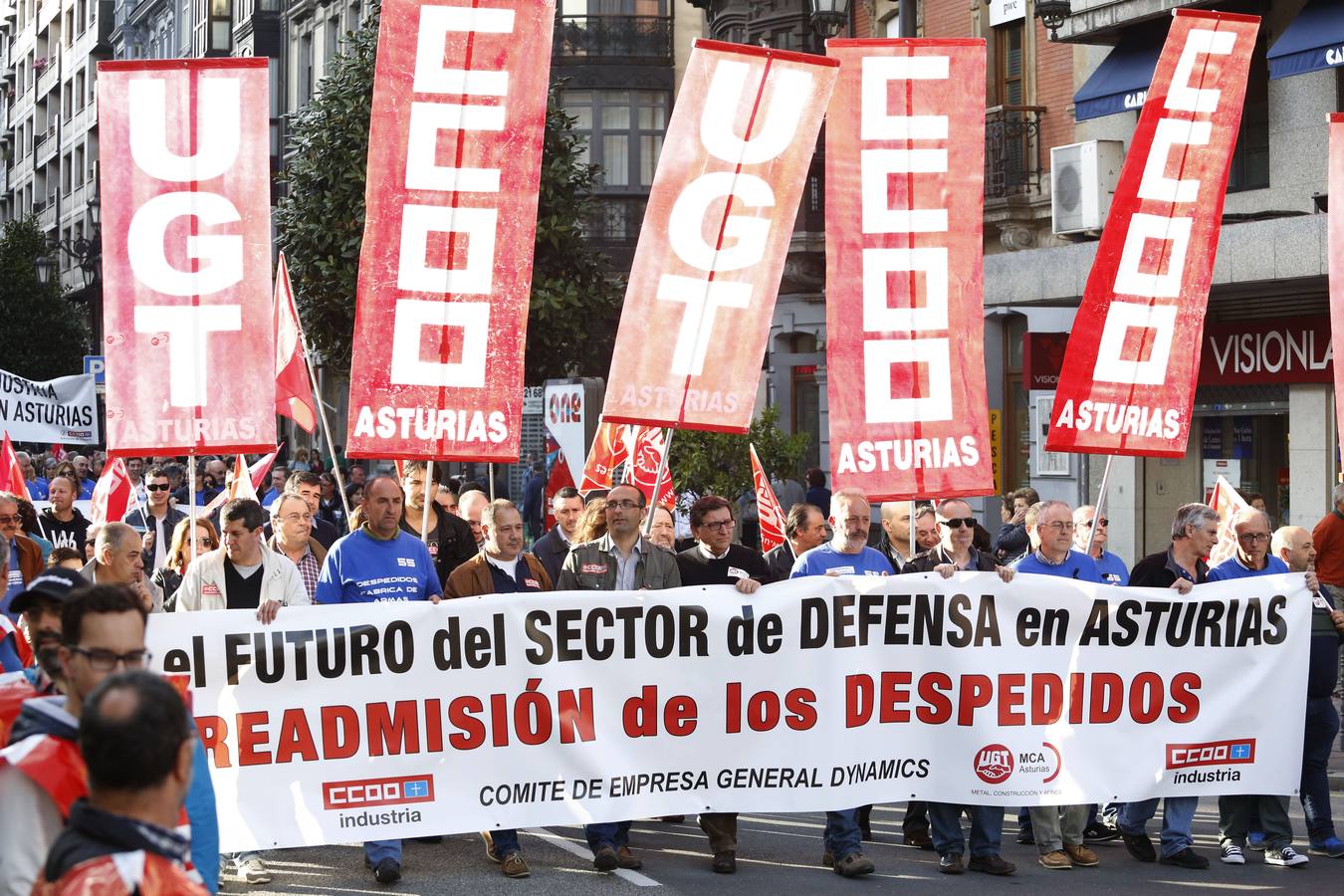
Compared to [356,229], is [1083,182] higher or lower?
lower

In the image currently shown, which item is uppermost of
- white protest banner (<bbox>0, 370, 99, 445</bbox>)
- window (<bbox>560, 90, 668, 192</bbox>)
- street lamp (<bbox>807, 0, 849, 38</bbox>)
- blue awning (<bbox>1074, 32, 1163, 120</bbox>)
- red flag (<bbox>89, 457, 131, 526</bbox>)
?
window (<bbox>560, 90, 668, 192</bbox>)

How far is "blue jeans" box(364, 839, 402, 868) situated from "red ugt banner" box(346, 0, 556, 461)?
→ 181cm

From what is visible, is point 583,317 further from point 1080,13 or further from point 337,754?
point 337,754

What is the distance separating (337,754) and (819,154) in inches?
991

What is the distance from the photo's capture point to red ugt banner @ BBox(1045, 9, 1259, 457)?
9688 mm

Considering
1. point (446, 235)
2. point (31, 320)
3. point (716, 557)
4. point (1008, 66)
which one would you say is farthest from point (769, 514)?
point (31, 320)

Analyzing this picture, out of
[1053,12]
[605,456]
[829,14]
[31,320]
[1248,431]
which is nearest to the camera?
[605,456]

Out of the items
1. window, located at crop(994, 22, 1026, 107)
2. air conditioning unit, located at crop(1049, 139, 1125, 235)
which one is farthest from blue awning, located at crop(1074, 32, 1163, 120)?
window, located at crop(994, 22, 1026, 107)

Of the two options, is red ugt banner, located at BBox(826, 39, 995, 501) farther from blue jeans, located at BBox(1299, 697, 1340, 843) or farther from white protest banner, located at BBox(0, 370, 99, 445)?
white protest banner, located at BBox(0, 370, 99, 445)

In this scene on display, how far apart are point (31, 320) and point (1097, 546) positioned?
57849 mm

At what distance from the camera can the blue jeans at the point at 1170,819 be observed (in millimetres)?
8938

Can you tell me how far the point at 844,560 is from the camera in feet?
29.7

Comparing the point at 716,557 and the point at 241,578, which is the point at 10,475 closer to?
the point at 241,578

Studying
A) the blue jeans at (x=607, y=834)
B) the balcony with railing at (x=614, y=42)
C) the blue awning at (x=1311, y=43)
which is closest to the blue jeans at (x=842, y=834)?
the blue jeans at (x=607, y=834)
